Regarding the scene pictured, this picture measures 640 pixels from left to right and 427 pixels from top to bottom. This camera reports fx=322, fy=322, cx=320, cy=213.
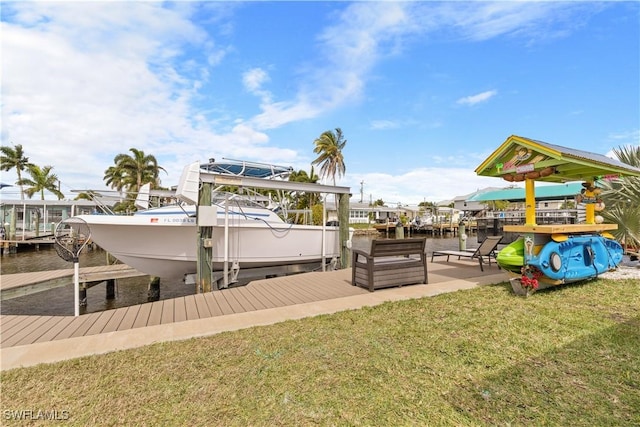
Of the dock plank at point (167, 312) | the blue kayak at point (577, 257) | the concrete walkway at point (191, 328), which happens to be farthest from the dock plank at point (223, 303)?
the blue kayak at point (577, 257)

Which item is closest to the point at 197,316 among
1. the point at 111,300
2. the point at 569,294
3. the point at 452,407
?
the point at 452,407

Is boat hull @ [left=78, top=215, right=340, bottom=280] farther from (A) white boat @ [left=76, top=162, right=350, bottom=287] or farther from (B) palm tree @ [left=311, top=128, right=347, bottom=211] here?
(B) palm tree @ [left=311, top=128, right=347, bottom=211]

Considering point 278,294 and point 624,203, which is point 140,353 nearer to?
point 278,294

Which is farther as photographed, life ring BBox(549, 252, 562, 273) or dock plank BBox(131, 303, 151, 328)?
life ring BBox(549, 252, 562, 273)

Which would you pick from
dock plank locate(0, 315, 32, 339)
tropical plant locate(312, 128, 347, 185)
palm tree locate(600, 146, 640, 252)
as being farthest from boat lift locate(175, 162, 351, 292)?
tropical plant locate(312, 128, 347, 185)

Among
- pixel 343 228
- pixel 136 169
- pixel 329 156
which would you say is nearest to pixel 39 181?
pixel 136 169

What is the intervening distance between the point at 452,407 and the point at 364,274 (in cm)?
395

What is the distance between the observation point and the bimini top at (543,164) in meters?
5.32

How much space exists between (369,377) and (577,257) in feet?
17.1

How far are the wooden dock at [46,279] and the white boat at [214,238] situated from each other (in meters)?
0.89

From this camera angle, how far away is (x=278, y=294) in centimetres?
613

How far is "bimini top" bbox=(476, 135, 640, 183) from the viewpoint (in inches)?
209

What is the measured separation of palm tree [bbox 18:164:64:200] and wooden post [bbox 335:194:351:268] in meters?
47.5

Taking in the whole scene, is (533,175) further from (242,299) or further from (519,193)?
(519,193)
